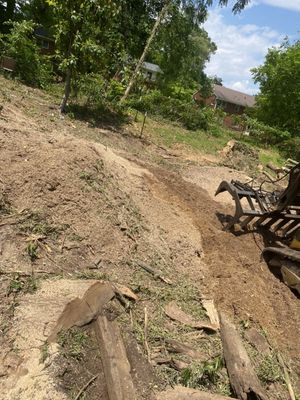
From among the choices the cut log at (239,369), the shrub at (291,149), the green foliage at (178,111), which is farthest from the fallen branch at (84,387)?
the shrub at (291,149)

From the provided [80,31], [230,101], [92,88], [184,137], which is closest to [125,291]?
[80,31]

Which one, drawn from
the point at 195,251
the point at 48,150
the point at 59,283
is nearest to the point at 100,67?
the point at 48,150

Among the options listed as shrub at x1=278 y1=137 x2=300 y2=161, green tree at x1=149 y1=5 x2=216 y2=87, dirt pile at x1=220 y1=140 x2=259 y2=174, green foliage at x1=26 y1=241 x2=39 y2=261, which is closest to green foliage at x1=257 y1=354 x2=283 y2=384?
green foliage at x1=26 y1=241 x2=39 y2=261

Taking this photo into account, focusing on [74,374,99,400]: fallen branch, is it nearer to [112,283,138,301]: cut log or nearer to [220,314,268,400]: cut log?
[112,283,138,301]: cut log

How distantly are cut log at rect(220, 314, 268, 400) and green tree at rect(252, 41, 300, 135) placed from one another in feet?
97.2

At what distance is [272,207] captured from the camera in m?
7.55

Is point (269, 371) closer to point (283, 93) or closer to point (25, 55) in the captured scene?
point (25, 55)

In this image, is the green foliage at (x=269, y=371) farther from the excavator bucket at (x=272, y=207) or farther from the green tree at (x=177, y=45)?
the green tree at (x=177, y=45)

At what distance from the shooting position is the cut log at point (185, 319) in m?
4.70

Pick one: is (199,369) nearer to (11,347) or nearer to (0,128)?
(11,347)

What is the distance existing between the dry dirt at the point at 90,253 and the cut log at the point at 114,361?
0.21m

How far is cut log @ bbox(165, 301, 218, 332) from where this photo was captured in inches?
185

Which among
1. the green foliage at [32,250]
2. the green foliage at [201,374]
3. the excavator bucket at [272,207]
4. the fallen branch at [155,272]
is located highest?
the excavator bucket at [272,207]

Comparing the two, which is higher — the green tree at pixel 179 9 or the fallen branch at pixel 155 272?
the green tree at pixel 179 9
